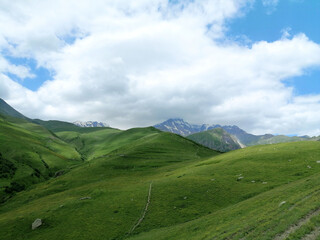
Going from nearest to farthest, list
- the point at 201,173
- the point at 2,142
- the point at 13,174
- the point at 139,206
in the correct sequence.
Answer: the point at 139,206 → the point at 201,173 → the point at 13,174 → the point at 2,142

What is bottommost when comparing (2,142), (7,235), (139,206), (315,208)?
(7,235)

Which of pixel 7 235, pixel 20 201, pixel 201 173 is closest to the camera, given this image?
pixel 7 235

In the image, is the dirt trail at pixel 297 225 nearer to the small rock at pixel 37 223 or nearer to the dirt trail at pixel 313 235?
the dirt trail at pixel 313 235

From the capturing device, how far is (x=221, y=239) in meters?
24.6

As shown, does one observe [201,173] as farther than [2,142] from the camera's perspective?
No

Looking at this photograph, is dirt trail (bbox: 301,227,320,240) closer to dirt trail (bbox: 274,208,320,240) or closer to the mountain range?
the mountain range

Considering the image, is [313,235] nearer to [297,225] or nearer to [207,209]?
[297,225]

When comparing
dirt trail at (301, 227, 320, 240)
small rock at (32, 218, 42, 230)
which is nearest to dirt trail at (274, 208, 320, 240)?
dirt trail at (301, 227, 320, 240)

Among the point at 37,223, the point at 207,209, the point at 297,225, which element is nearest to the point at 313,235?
the point at 297,225

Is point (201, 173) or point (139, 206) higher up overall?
point (201, 173)

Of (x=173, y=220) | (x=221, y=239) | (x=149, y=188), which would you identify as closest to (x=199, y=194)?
(x=173, y=220)

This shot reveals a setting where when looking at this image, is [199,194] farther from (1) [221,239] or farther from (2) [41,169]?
(2) [41,169]

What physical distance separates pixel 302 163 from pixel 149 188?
5035 centimetres

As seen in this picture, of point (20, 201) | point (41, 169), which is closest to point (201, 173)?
point (20, 201)
